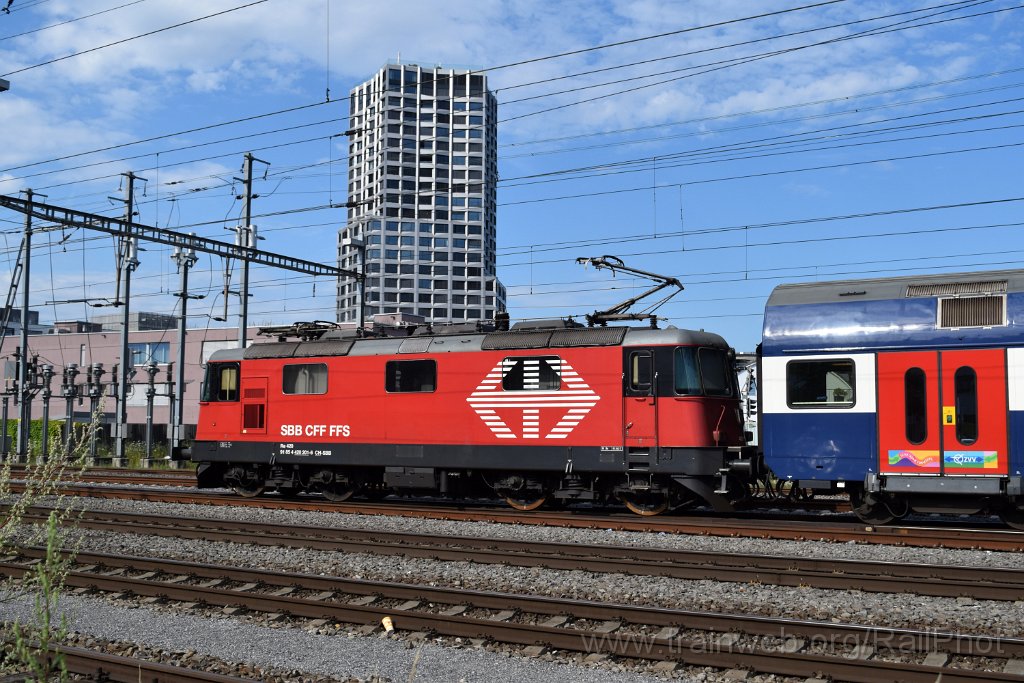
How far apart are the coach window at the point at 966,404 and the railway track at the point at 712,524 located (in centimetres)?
144

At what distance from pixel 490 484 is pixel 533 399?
2.12 m

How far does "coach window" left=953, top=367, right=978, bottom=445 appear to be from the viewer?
13672mm

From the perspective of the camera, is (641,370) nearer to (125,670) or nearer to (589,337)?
(589,337)

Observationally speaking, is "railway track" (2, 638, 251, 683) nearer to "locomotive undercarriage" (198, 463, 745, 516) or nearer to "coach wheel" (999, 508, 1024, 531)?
"locomotive undercarriage" (198, 463, 745, 516)

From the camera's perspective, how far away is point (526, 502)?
711 inches

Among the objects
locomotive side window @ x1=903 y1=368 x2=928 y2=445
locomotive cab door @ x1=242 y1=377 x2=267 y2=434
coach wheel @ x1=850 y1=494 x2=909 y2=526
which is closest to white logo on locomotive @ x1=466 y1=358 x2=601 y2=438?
coach wheel @ x1=850 y1=494 x2=909 y2=526

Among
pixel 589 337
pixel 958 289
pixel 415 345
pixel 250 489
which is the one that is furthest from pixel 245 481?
pixel 958 289

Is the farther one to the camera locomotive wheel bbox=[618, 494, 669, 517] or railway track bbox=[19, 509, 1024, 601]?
locomotive wheel bbox=[618, 494, 669, 517]

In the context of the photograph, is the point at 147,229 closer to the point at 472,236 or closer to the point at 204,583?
the point at 204,583

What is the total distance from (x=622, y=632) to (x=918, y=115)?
15.3 meters

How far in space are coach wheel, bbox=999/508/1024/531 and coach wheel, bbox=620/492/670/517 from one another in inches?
212

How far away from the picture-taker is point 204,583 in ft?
36.7

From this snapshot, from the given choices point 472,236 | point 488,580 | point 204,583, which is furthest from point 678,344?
point 472,236

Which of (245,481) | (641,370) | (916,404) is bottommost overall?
(245,481)
